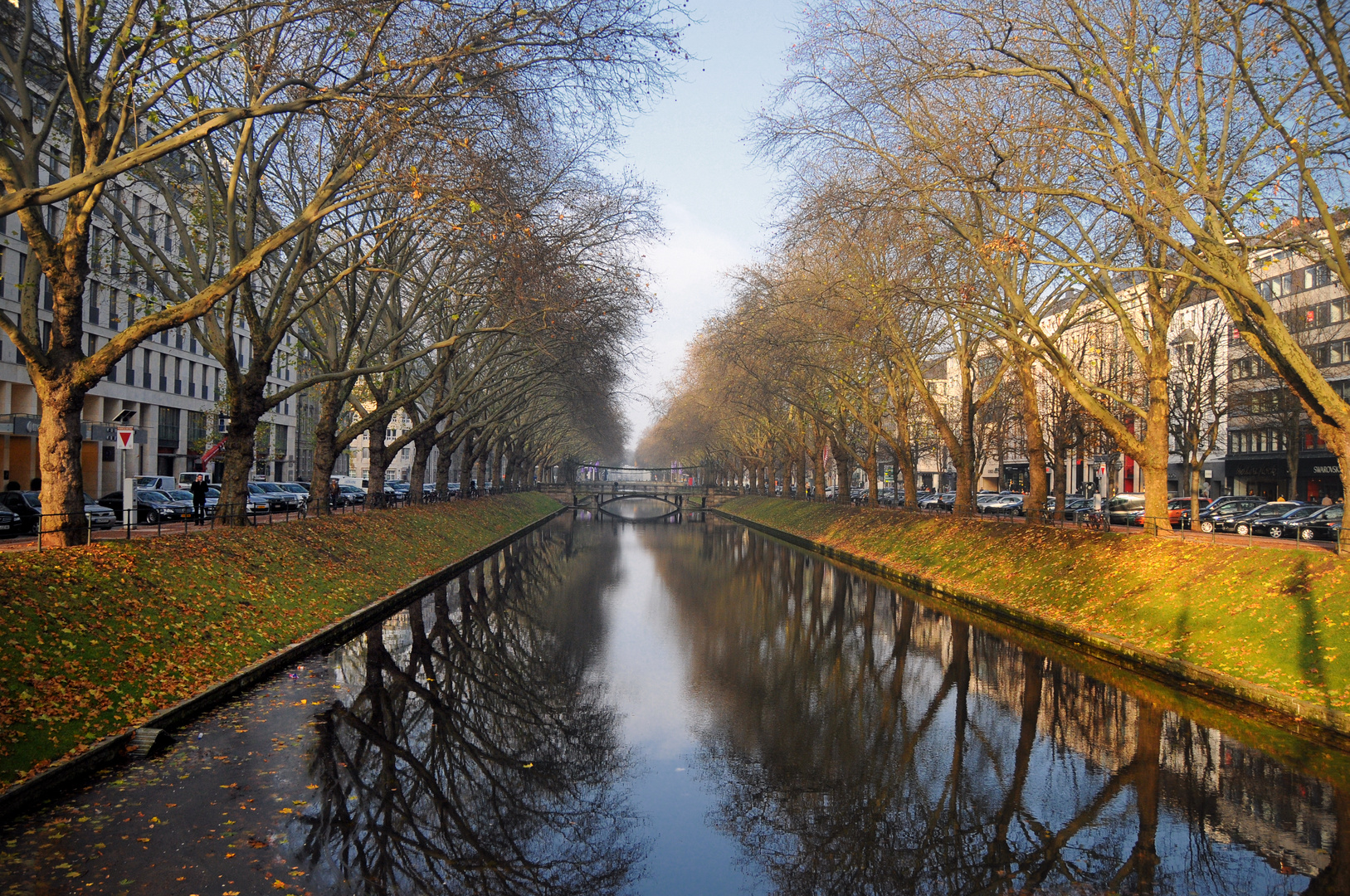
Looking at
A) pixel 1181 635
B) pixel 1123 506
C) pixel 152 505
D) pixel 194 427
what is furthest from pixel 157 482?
pixel 1123 506

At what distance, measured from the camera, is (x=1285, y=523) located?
116 feet

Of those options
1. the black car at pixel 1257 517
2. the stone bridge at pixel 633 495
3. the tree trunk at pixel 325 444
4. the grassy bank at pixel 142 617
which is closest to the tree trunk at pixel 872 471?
the black car at pixel 1257 517

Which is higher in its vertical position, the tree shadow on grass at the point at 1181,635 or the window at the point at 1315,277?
the window at the point at 1315,277

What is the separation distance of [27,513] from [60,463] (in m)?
15.7

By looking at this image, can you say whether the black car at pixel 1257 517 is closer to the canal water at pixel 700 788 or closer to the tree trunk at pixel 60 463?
the canal water at pixel 700 788

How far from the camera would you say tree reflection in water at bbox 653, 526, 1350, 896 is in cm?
673

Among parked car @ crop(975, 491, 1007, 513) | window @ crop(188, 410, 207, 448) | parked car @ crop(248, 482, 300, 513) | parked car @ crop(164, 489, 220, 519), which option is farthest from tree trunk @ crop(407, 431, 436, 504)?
parked car @ crop(975, 491, 1007, 513)

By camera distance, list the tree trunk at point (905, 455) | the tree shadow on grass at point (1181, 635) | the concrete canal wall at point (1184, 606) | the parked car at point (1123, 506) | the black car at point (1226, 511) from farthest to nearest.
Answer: the parked car at point (1123, 506) < the black car at point (1226, 511) < the tree trunk at point (905, 455) < the tree shadow on grass at point (1181, 635) < the concrete canal wall at point (1184, 606)

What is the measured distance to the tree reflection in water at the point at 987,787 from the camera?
6.73m

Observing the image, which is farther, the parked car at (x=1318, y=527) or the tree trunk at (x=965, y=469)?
the parked car at (x=1318, y=527)

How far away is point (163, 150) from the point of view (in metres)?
10.9

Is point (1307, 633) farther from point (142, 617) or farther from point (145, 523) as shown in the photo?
point (145, 523)

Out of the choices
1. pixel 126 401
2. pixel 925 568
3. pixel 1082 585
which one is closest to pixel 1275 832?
pixel 1082 585

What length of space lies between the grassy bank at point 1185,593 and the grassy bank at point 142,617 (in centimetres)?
1387
